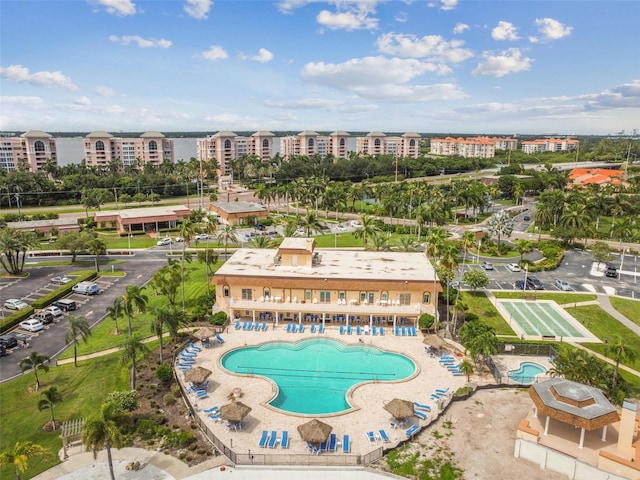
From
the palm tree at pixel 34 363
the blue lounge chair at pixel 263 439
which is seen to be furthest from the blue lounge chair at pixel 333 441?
the palm tree at pixel 34 363

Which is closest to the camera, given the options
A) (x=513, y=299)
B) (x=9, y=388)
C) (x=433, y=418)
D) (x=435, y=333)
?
(x=433, y=418)

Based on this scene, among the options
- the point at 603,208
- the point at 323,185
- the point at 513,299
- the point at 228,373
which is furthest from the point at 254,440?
the point at 603,208

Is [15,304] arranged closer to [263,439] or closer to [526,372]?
[263,439]

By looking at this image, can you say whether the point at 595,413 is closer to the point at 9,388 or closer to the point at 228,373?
the point at 228,373

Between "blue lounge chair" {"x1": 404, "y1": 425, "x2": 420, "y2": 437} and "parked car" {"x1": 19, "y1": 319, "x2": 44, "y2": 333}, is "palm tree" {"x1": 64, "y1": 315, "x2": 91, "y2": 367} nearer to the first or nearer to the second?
"parked car" {"x1": 19, "y1": 319, "x2": 44, "y2": 333}

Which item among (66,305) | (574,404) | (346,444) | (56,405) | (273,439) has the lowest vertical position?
(56,405)

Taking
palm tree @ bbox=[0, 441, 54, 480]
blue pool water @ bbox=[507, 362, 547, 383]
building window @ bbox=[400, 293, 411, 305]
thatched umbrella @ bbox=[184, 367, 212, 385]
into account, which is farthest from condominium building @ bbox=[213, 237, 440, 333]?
palm tree @ bbox=[0, 441, 54, 480]

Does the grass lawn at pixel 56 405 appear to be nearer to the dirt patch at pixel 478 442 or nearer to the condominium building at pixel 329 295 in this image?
the condominium building at pixel 329 295

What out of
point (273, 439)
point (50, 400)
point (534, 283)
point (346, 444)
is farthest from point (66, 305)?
point (534, 283)
